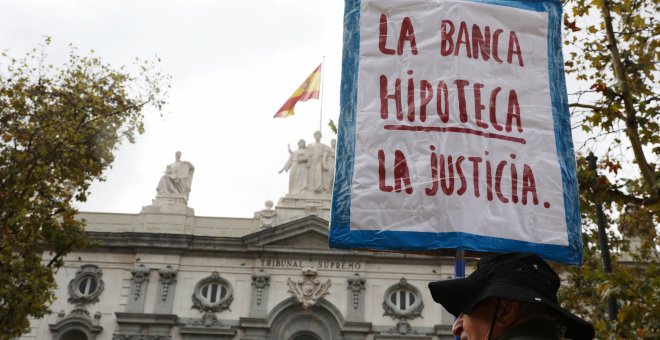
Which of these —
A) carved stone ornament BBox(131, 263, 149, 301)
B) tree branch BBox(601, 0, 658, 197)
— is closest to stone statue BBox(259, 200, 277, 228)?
carved stone ornament BBox(131, 263, 149, 301)

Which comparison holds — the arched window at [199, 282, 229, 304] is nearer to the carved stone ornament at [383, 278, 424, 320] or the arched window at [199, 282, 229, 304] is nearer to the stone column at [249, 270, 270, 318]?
the stone column at [249, 270, 270, 318]

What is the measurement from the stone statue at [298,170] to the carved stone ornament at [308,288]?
4.02 metres

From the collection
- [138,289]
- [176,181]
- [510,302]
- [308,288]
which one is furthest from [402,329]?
[510,302]

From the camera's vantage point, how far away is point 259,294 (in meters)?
26.4

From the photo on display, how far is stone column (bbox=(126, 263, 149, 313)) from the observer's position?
2616 cm

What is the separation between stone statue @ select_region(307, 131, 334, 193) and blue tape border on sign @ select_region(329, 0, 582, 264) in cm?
2369

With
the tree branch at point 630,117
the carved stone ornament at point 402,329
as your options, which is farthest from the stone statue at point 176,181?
the tree branch at point 630,117

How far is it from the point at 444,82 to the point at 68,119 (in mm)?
13337

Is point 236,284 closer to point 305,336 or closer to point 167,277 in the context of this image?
point 167,277

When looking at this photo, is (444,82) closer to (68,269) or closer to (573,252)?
(573,252)

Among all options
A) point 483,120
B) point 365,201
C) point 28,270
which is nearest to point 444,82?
point 483,120

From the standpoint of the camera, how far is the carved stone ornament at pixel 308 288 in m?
26.0

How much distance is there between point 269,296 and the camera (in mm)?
26375

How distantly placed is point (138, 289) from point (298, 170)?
26.5 ft
